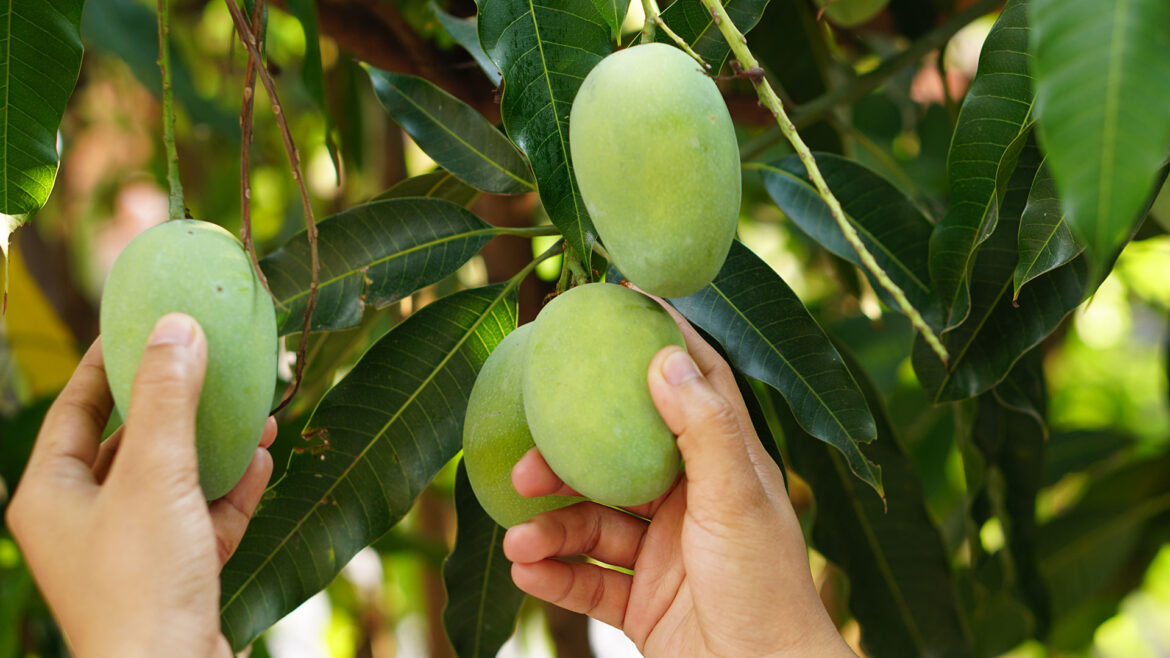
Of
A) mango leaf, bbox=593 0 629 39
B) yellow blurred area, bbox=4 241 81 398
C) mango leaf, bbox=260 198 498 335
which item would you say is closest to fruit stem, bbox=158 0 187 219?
mango leaf, bbox=260 198 498 335

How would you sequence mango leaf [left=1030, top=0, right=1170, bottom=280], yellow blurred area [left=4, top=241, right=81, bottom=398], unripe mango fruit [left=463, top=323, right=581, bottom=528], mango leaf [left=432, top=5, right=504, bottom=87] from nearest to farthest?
1. mango leaf [left=1030, top=0, right=1170, bottom=280]
2. unripe mango fruit [left=463, top=323, right=581, bottom=528]
3. mango leaf [left=432, top=5, right=504, bottom=87]
4. yellow blurred area [left=4, top=241, right=81, bottom=398]

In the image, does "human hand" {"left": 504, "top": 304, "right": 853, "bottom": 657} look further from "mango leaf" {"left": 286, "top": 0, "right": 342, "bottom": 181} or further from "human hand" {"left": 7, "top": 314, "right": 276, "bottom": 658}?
"mango leaf" {"left": 286, "top": 0, "right": 342, "bottom": 181}

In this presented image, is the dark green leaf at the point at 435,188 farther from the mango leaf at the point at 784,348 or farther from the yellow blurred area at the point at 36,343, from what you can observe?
the yellow blurred area at the point at 36,343

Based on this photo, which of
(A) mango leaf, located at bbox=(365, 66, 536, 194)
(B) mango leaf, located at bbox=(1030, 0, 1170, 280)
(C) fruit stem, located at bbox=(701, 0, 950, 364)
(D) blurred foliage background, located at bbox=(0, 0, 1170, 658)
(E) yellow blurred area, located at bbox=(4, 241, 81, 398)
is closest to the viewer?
(B) mango leaf, located at bbox=(1030, 0, 1170, 280)

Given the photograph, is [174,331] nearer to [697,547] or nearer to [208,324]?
[208,324]

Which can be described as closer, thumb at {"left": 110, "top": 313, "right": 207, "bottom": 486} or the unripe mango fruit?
thumb at {"left": 110, "top": 313, "right": 207, "bottom": 486}

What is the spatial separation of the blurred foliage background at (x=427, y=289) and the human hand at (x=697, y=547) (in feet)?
1.09

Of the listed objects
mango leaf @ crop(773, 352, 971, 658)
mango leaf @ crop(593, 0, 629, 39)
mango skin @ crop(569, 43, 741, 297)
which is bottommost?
mango leaf @ crop(773, 352, 971, 658)

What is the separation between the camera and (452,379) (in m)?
0.80

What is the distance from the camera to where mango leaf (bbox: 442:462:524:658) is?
35.6 inches

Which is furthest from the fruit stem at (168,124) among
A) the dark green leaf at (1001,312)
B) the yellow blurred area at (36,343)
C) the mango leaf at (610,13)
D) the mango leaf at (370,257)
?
the yellow blurred area at (36,343)

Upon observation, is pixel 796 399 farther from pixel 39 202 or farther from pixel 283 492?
pixel 39 202

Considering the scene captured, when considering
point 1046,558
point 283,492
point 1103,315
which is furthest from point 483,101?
point 1103,315

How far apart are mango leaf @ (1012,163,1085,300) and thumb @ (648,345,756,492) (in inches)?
8.7
